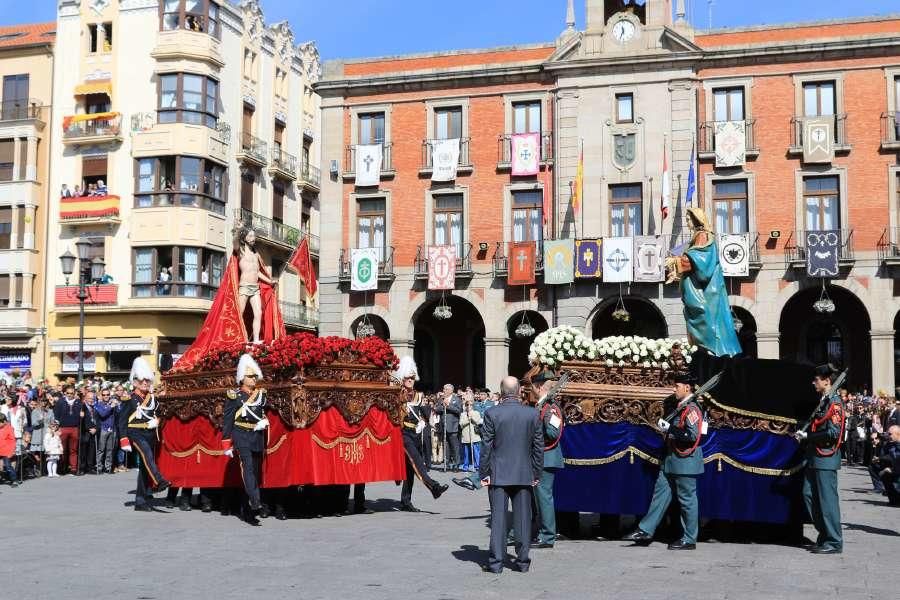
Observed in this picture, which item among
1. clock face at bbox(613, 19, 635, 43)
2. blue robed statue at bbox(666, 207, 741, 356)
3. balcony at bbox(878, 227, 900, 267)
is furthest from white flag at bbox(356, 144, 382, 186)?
blue robed statue at bbox(666, 207, 741, 356)

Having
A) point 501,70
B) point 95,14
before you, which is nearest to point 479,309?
point 501,70

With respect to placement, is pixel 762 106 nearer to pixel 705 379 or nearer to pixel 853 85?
pixel 853 85

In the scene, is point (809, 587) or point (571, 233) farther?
point (571, 233)

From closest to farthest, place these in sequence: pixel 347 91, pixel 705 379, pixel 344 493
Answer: pixel 705 379
pixel 344 493
pixel 347 91

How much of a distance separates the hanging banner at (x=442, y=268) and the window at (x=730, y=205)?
28.4ft

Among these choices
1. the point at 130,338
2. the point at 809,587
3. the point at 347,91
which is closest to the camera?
the point at 809,587

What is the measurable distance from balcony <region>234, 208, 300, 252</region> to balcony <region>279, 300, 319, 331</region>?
8.22ft

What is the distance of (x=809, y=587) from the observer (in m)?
9.69

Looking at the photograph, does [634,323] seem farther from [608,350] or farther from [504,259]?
[608,350]

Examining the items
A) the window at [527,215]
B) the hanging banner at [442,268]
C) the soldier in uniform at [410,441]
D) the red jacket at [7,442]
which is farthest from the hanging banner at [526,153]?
the soldier in uniform at [410,441]

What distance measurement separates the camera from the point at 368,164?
39750mm

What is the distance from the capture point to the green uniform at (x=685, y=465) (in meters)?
11.8

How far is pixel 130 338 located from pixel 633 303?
1872cm

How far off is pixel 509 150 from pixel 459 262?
411 centimetres
